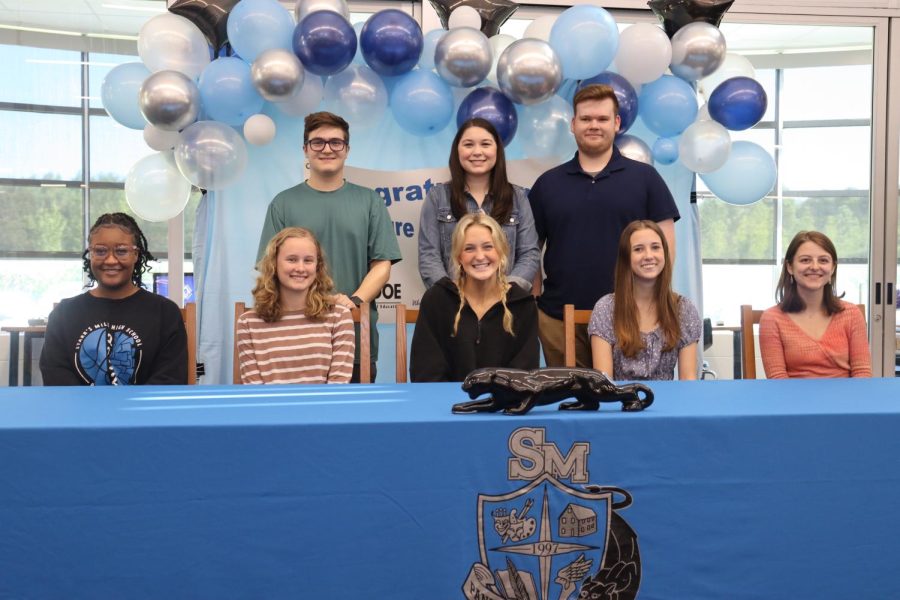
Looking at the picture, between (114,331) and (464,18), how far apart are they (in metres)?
1.88

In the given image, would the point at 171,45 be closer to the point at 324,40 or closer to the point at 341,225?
the point at 324,40

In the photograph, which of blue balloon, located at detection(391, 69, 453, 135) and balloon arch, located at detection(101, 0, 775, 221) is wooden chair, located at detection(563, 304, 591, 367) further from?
blue balloon, located at detection(391, 69, 453, 135)

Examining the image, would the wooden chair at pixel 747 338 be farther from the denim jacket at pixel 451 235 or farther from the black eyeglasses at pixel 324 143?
the black eyeglasses at pixel 324 143

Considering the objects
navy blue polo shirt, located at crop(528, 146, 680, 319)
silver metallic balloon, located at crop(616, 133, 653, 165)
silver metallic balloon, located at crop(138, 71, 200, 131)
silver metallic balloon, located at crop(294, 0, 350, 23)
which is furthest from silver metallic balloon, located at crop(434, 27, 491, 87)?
silver metallic balloon, located at crop(138, 71, 200, 131)

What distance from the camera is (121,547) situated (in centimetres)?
131

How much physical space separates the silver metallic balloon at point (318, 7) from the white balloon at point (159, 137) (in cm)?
67

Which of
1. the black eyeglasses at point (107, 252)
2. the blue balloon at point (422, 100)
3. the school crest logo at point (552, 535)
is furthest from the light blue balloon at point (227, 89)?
the school crest logo at point (552, 535)

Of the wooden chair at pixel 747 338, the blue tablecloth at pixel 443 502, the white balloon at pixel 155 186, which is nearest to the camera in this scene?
the blue tablecloth at pixel 443 502

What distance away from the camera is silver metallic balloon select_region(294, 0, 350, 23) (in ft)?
10.6

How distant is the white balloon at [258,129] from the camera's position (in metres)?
3.35

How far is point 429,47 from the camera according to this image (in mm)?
3455

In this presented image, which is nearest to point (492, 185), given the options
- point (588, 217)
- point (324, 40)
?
point (588, 217)

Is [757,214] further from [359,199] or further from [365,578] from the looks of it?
[365,578]

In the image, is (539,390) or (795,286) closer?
(539,390)
